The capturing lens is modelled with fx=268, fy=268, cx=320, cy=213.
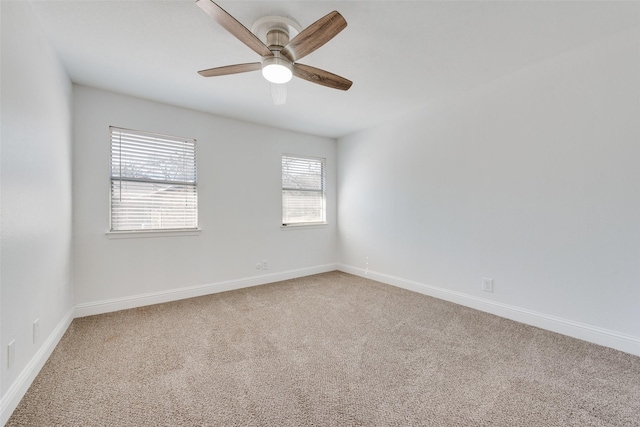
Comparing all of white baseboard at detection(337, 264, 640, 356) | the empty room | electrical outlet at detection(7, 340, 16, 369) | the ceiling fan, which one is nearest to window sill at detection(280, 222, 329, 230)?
the empty room

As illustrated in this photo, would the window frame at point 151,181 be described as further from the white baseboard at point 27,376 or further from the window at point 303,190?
the window at point 303,190

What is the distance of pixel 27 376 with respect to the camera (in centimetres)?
159

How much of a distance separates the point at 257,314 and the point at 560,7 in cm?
335

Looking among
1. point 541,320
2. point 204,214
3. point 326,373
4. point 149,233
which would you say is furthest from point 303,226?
point 541,320

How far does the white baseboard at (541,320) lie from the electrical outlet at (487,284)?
0.39 ft

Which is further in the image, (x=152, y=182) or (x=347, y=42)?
(x=152, y=182)

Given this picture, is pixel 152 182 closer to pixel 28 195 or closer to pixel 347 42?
pixel 28 195

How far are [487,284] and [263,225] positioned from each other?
2835 millimetres

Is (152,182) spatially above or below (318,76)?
below

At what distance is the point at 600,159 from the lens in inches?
81.9

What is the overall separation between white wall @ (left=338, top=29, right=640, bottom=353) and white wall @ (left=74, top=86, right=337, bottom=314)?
152cm

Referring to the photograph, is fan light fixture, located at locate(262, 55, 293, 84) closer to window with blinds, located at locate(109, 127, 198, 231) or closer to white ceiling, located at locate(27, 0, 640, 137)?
white ceiling, located at locate(27, 0, 640, 137)

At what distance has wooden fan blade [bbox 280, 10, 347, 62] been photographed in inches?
56.7

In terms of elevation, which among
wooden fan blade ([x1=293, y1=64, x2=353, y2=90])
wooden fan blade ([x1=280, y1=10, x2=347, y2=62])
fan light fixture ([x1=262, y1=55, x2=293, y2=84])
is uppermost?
wooden fan blade ([x1=280, y1=10, x2=347, y2=62])
